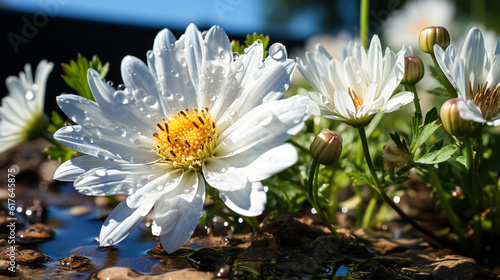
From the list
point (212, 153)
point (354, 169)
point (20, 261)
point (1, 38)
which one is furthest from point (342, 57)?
point (1, 38)

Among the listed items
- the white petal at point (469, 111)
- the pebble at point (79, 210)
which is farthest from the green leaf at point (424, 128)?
the pebble at point (79, 210)

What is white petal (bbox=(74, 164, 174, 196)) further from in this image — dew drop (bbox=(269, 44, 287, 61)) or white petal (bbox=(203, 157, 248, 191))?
dew drop (bbox=(269, 44, 287, 61))

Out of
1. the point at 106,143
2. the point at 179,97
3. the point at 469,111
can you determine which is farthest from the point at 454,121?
the point at 106,143

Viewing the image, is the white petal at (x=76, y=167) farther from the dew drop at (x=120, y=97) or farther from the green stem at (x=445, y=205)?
the green stem at (x=445, y=205)

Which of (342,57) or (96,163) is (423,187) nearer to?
(342,57)

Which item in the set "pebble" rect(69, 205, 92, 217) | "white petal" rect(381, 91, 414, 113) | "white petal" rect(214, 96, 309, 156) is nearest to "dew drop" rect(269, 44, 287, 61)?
"white petal" rect(214, 96, 309, 156)
